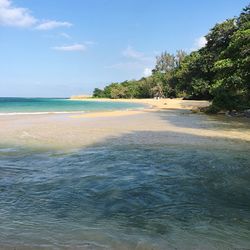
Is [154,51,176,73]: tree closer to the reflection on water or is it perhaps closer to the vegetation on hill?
the vegetation on hill

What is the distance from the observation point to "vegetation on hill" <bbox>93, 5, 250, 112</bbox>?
24.2 meters

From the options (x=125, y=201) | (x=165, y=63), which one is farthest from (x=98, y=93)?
(x=125, y=201)

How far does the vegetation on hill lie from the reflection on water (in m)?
13.9

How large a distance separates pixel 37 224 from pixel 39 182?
8.62ft

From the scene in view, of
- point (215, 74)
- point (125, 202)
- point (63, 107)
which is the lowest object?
point (63, 107)

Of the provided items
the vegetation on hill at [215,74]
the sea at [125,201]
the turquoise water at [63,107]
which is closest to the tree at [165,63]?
the vegetation on hill at [215,74]

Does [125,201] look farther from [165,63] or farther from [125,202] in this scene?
[165,63]

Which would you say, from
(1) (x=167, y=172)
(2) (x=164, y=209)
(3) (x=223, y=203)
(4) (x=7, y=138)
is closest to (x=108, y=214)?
(2) (x=164, y=209)

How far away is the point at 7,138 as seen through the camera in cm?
1609

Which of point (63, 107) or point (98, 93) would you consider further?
point (98, 93)

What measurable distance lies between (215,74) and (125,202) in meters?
46.1

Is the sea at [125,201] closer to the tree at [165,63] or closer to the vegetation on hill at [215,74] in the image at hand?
the vegetation on hill at [215,74]

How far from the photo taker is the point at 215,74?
164 feet

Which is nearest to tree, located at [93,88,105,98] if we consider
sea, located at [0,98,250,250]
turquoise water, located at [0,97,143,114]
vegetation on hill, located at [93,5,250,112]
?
vegetation on hill, located at [93,5,250,112]
